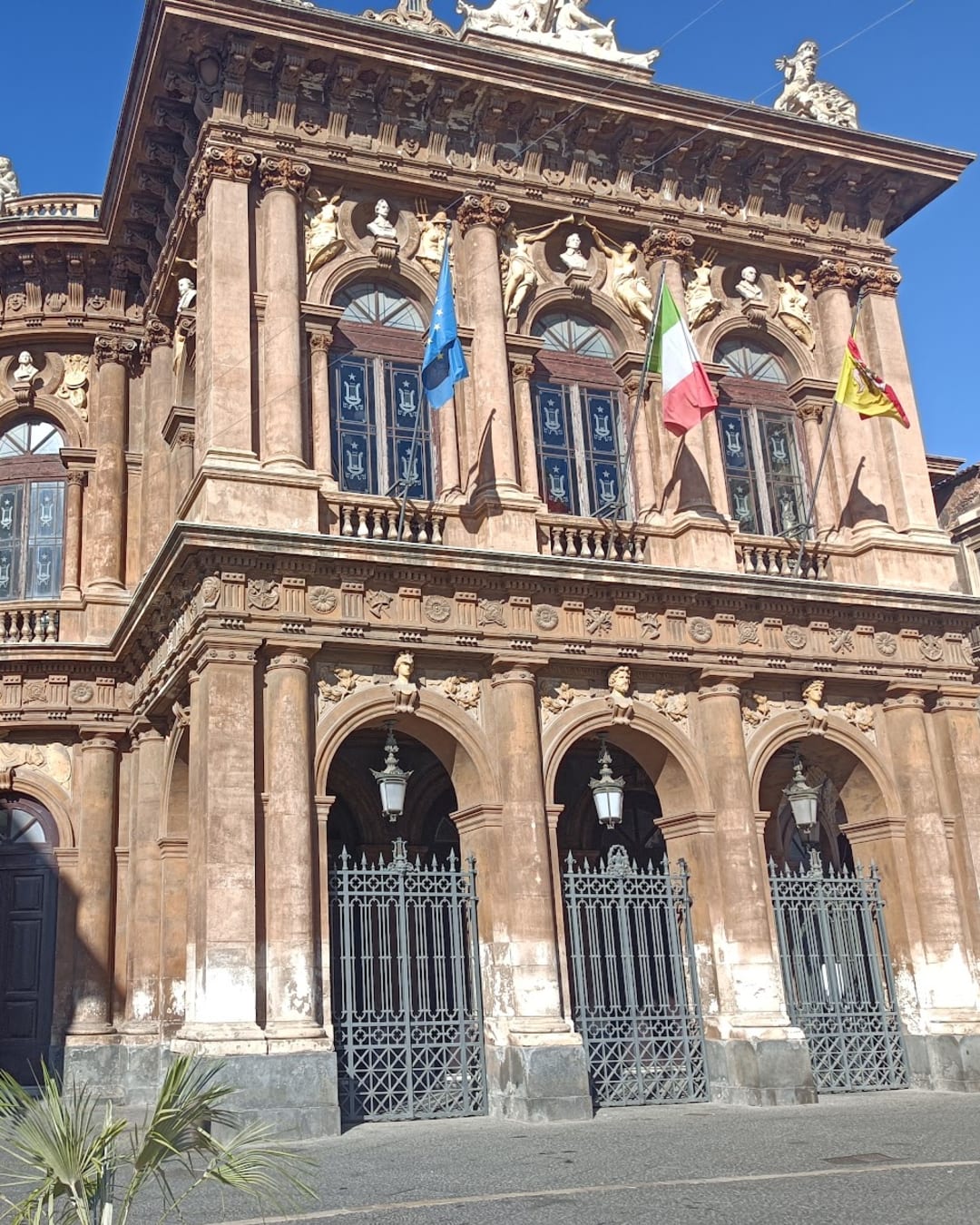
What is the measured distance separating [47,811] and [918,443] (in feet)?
43.2

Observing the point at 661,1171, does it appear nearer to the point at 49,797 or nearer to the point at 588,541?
the point at 588,541

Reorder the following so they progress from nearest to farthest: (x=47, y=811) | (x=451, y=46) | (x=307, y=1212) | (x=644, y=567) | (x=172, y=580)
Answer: (x=307, y=1212) < (x=172, y=580) < (x=644, y=567) < (x=451, y=46) < (x=47, y=811)

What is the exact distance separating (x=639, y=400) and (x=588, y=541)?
203 centimetres

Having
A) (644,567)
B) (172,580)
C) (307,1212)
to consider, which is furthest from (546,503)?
(307,1212)

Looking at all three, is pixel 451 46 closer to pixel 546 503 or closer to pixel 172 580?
pixel 546 503

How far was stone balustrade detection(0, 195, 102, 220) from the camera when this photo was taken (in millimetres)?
20312

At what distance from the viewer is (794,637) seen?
662 inches

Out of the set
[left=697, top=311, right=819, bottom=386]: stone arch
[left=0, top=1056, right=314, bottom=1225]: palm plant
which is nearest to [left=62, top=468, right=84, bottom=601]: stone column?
[left=697, top=311, right=819, bottom=386]: stone arch

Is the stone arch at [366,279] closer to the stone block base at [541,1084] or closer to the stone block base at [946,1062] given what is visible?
the stone block base at [541,1084]

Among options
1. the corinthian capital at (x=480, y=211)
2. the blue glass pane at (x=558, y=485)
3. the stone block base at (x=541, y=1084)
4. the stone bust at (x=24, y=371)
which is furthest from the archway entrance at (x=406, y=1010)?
the stone bust at (x=24, y=371)

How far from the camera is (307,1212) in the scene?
329 inches

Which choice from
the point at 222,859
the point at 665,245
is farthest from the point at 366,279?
the point at 222,859

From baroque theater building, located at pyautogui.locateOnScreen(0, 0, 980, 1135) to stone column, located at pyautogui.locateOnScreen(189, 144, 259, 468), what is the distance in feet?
0.15

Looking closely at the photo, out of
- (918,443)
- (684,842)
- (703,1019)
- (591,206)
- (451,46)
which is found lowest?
(703,1019)
